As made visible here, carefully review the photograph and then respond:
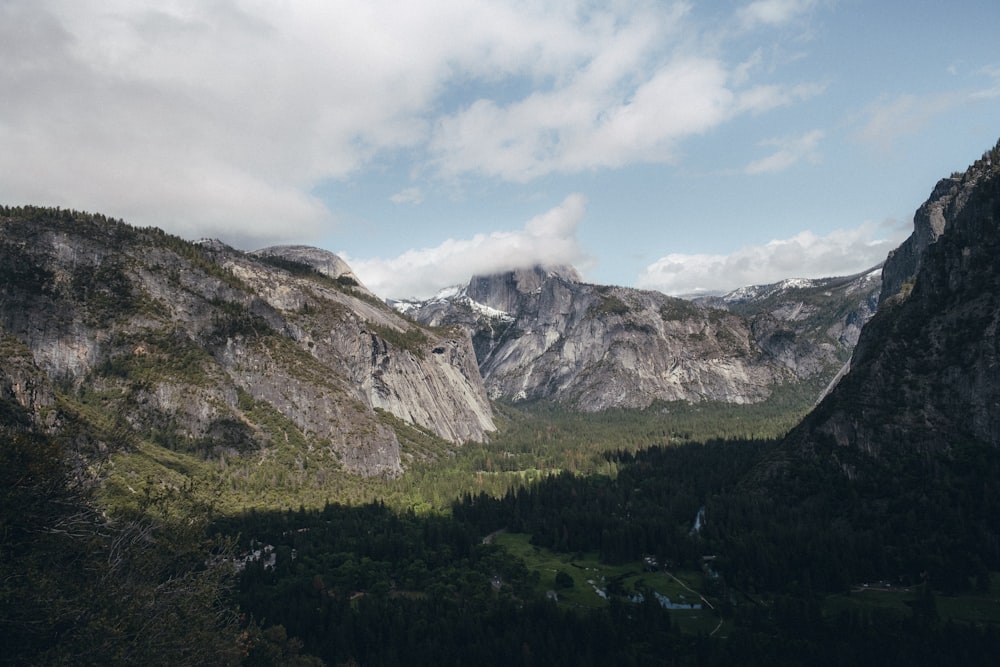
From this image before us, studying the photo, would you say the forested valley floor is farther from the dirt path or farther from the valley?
the dirt path

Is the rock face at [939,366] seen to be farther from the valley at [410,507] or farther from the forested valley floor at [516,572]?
the forested valley floor at [516,572]

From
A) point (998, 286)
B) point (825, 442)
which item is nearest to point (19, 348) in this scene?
point (825, 442)

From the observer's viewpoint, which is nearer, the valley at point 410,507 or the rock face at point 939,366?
the valley at point 410,507

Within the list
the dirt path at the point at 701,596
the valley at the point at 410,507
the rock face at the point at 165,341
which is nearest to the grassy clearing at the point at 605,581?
the dirt path at the point at 701,596

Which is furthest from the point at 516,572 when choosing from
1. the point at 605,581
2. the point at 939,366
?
the point at 939,366

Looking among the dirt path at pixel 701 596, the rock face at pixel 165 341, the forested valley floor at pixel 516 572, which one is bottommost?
the dirt path at pixel 701 596

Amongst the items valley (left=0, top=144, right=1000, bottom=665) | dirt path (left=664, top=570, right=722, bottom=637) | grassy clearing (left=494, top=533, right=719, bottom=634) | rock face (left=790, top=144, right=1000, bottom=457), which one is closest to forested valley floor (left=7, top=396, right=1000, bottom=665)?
valley (left=0, top=144, right=1000, bottom=665)

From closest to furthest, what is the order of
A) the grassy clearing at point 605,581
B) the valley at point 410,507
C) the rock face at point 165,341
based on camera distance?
1. the valley at point 410,507
2. the grassy clearing at point 605,581
3. the rock face at point 165,341

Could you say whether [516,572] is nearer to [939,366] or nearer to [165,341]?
[939,366]
